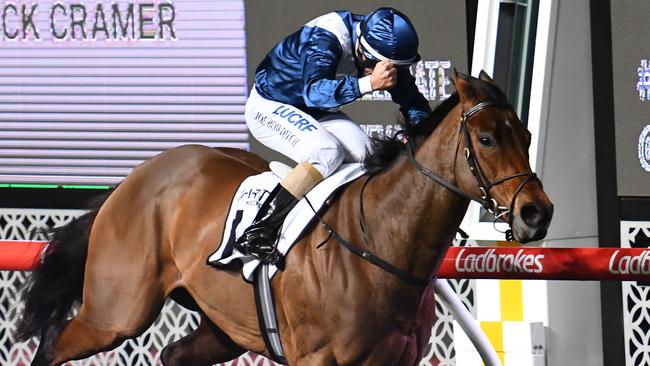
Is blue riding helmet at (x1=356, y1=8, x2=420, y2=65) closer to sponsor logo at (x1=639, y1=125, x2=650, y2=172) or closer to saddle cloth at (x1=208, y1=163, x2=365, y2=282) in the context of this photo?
saddle cloth at (x1=208, y1=163, x2=365, y2=282)

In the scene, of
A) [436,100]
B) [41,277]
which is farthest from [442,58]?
[41,277]

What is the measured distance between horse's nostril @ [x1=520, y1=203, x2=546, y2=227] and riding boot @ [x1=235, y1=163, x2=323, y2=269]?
0.97 meters

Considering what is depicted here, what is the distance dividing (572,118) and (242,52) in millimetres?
1790

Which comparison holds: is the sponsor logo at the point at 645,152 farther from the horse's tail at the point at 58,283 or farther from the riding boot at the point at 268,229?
the horse's tail at the point at 58,283

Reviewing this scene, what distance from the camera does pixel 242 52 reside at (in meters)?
7.25

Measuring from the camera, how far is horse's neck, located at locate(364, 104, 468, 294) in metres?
4.70

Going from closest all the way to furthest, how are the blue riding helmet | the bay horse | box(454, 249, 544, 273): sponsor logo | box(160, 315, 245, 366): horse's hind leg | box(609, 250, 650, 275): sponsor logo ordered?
the bay horse, the blue riding helmet, box(609, 250, 650, 275): sponsor logo, box(454, 249, 544, 273): sponsor logo, box(160, 315, 245, 366): horse's hind leg

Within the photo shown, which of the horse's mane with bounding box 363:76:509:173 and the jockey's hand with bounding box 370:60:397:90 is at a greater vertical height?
the jockey's hand with bounding box 370:60:397:90

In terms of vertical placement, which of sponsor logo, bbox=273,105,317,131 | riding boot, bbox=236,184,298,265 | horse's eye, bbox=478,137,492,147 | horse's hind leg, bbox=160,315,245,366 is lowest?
horse's hind leg, bbox=160,315,245,366

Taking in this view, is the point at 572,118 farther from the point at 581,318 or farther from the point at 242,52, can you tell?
the point at 242,52

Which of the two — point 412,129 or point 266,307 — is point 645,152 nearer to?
point 412,129

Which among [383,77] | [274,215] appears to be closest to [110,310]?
[274,215]

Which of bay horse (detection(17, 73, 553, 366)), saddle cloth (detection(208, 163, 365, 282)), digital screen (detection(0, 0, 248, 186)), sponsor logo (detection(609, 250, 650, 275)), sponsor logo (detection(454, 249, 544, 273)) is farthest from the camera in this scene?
digital screen (detection(0, 0, 248, 186))

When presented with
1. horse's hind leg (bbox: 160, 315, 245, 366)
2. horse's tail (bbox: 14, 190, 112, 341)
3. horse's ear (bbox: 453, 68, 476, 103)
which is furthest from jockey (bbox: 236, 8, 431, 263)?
horse's tail (bbox: 14, 190, 112, 341)
